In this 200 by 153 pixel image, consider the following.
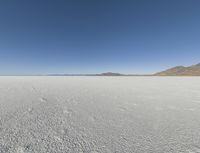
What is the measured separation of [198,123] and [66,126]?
127 inches

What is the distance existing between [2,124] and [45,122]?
93 cm

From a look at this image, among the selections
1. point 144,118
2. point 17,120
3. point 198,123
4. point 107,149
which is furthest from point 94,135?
point 198,123

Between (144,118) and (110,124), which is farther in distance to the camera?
(144,118)

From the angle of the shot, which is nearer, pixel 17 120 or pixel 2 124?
pixel 2 124

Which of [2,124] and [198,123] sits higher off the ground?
[2,124]

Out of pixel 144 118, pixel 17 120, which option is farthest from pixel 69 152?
pixel 144 118

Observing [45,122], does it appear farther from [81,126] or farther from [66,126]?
[81,126]

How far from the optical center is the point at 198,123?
112 inches

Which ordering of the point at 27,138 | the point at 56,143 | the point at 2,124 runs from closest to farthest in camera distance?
the point at 56,143, the point at 27,138, the point at 2,124

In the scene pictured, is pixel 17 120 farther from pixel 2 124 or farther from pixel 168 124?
pixel 168 124

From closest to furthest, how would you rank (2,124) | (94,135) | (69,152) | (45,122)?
(69,152), (94,135), (2,124), (45,122)

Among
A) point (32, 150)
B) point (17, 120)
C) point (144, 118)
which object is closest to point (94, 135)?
point (32, 150)

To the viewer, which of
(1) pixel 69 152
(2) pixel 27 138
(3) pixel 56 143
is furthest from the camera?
(2) pixel 27 138

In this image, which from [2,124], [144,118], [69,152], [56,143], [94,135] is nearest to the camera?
[69,152]
